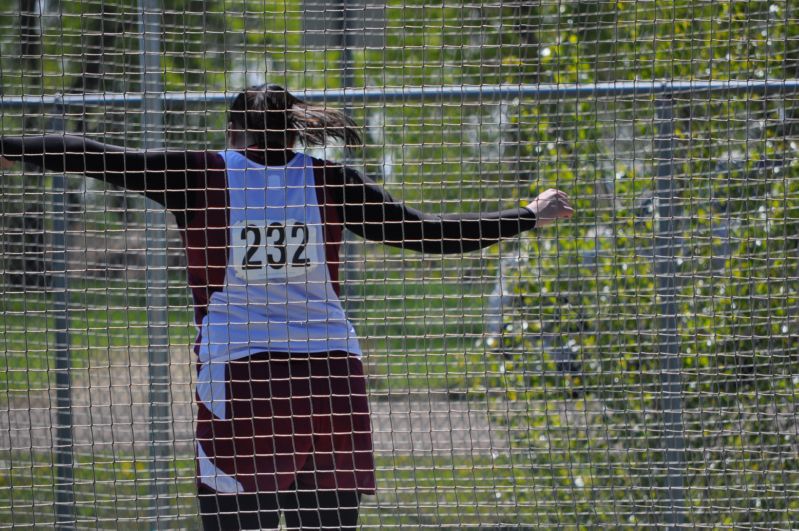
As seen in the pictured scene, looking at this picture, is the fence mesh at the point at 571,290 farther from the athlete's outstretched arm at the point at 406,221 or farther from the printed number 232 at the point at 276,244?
the printed number 232 at the point at 276,244

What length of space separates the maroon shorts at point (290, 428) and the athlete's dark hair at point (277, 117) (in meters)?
0.57

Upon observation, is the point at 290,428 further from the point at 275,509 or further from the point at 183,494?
the point at 183,494

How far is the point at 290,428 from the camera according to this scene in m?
2.52

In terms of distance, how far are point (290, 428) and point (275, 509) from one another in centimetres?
22

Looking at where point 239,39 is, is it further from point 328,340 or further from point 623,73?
point 328,340

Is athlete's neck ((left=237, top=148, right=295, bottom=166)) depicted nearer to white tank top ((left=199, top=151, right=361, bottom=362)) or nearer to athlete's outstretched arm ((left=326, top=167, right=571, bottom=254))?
white tank top ((left=199, top=151, right=361, bottom=362))

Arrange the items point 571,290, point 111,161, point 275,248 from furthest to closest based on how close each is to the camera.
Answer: point 571,290 < point 275,248 < point 111,161

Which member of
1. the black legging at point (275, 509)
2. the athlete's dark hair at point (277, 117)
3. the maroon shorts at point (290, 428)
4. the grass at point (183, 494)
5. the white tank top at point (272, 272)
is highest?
the athlete's dark hair at point (277, 117)

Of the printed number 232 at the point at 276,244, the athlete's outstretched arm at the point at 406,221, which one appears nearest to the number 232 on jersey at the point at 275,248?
the printed number 232 at the point at 276,244

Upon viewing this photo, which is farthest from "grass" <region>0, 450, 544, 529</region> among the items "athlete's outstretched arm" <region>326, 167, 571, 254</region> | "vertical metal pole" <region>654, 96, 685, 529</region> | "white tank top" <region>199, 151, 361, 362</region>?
"athlete's outstretched arm" <region>326, 167, 571, 254</region>

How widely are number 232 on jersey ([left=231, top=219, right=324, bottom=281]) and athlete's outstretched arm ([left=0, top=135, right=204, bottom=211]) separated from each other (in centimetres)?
19

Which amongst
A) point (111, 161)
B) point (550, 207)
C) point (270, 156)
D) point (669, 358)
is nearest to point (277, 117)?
point (270, 156)

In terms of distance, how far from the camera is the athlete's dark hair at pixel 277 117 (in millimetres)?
2439

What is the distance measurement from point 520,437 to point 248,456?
1.54 meters
